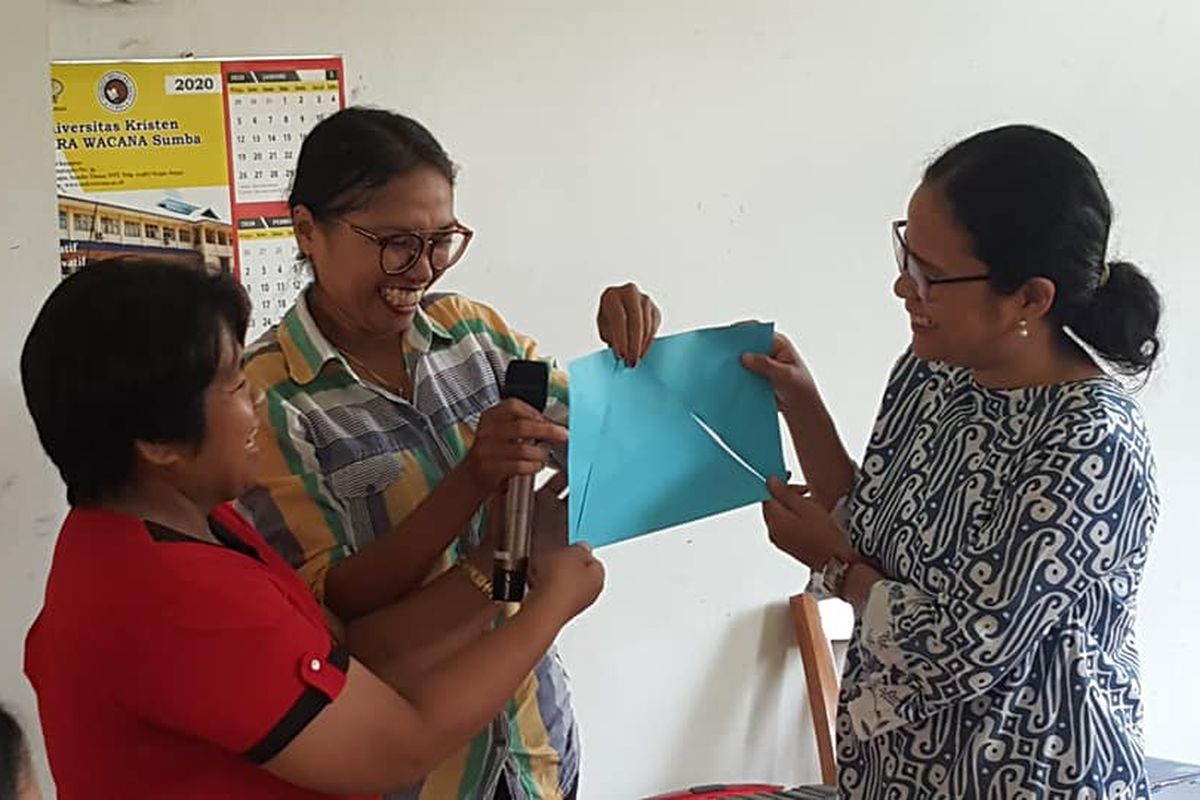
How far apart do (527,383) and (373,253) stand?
0.65 ft

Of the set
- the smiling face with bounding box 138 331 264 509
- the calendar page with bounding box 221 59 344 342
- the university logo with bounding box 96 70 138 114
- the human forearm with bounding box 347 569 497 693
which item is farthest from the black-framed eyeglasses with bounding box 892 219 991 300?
the university logo with bounding box 96 70 138 114

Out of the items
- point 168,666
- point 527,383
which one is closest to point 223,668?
point 168,666

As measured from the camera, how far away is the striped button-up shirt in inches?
51.0

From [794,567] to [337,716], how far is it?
1.66 metres

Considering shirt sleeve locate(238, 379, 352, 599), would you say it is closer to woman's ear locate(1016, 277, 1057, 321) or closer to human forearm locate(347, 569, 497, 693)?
human forearm locate(347, 569, 497, 693)

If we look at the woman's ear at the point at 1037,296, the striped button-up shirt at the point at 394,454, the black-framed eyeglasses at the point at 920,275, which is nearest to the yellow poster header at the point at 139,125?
the striped button-up shirt at the point at 394,454

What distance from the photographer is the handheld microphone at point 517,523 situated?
4.01ft

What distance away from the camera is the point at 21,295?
5.15 ft

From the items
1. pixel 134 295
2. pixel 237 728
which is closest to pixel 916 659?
pixel 237 728

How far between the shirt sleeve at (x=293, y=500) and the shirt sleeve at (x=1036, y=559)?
0.56 m

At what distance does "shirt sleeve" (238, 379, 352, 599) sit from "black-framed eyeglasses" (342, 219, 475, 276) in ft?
0.55

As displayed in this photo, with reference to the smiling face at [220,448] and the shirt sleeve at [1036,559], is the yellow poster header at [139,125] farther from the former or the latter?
the shirt sleeve at [1036,559]

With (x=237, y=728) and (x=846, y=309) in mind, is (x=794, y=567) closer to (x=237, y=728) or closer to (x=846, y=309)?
(x=846, y=309)

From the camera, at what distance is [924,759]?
4.51ft
